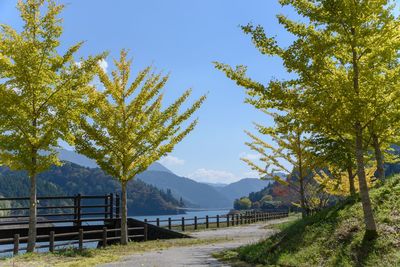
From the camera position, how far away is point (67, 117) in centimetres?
1759

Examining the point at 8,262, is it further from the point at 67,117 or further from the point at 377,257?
the point at 377,257

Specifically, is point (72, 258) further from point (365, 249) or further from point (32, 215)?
point (365, 249)

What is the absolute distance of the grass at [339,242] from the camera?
34.4 feet

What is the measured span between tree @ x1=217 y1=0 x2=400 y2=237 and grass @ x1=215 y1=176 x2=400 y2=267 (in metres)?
0.62

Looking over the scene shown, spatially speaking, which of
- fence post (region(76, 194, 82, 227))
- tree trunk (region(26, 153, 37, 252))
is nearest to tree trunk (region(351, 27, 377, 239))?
tree trunk (region(26, 153, 37, 252))

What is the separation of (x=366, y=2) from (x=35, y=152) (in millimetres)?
13563

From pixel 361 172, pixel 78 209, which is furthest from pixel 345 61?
pixel 78 209

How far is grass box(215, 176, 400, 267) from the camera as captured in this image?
34.4 ft

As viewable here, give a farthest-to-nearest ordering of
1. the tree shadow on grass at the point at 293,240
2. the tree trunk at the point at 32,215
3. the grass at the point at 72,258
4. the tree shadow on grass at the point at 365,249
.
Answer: the tree trunk at the point at 32,215, the grass at the point at 72,258, the tree shadow on grass at the point at 293,240, the tree shadow on grass at the point at 365,249

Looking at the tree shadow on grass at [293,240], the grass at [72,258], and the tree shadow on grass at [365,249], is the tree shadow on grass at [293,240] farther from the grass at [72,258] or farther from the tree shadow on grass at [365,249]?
the grass at [72,258]

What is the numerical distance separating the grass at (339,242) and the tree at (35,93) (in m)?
8.35

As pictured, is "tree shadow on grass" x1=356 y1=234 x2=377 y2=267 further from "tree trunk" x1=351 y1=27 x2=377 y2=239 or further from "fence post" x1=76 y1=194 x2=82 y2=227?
"fence post" x1=76 y1=194 x2=82 y2=227

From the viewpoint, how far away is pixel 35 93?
56.3 ft

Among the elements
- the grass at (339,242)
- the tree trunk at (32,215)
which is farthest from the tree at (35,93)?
the grass at (339,242)
